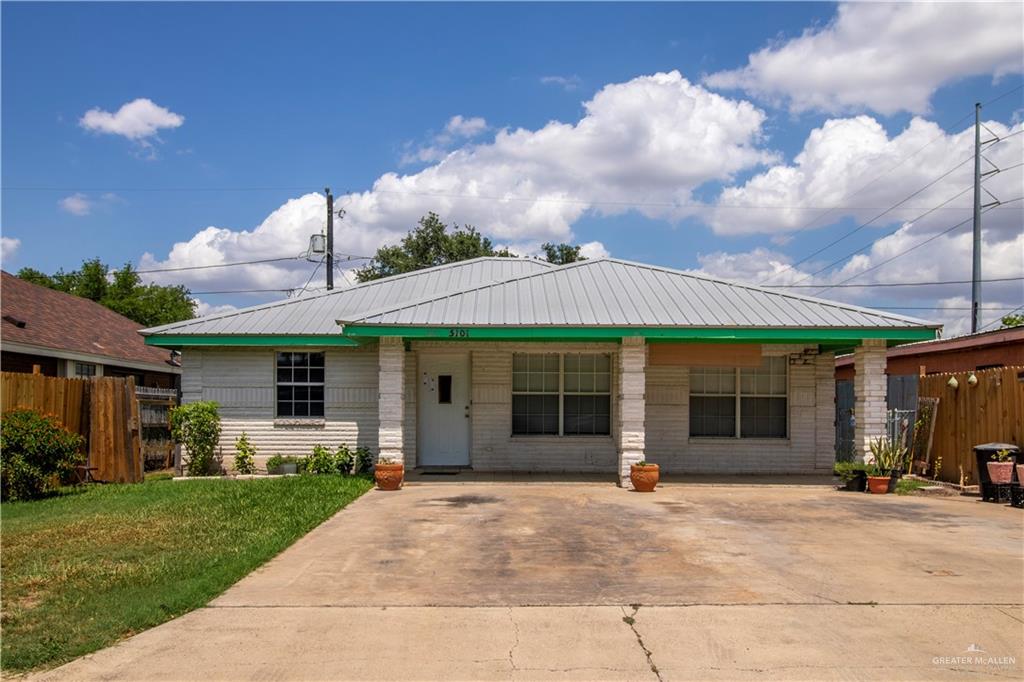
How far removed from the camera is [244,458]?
51.3ft

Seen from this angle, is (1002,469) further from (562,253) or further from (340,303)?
(562,253)

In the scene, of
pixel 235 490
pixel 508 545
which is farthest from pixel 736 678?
pixel 235 490

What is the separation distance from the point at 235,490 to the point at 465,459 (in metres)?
4.83

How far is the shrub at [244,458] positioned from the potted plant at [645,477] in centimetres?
764

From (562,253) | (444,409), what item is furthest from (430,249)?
(444,409)

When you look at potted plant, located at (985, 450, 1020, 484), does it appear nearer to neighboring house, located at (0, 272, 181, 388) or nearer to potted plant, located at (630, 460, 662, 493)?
potted plant, located at (630, 460, 662, 493)

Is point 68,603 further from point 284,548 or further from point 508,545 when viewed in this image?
point 508,545

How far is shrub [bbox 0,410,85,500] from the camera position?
12148 millimetres

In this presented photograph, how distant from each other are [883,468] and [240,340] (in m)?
12.2

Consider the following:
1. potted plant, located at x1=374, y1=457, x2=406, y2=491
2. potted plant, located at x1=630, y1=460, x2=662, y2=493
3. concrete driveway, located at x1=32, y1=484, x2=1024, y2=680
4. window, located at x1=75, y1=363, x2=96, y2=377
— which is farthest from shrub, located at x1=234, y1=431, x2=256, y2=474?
window, located at x1=75, y1=363, x2=96, y2=377

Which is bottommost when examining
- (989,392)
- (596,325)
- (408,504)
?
(408,504)

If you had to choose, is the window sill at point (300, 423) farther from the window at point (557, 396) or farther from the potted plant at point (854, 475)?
the potted plant at point (854, 475)

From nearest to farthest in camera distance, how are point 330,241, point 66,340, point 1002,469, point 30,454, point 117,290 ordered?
point 30,454
point 1002,469
point 66,340
point 330,241
point 117,290

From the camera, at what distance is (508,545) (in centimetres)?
890
